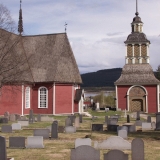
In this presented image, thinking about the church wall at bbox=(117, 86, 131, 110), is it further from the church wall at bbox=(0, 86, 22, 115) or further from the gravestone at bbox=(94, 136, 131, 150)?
the gravestone at bbox=(94, 136, 131, 150)

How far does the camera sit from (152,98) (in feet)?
166

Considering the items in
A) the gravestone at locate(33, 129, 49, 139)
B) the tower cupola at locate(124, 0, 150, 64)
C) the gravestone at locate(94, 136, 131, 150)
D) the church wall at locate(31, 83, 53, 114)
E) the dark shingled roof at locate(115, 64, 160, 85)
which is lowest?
the gravestone at locate(94, 136, 131, 150)

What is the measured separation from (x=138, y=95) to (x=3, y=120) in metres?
26.1

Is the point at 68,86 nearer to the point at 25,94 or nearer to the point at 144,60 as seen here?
the point at 25,94

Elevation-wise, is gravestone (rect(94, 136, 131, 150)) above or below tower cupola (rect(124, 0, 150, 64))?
below

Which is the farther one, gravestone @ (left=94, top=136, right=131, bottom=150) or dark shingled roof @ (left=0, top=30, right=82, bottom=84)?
dark shingled roof @ (left=0, top=30, right=82, bottom=84)

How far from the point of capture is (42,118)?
107 feet

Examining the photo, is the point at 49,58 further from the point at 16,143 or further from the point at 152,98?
the point at 16,143

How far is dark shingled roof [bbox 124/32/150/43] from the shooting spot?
54969 millimetres

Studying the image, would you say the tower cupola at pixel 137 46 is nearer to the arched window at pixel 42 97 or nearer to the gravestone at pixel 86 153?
the arched window at pixel 42 97

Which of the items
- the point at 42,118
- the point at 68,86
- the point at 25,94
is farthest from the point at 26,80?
the point at 42,118

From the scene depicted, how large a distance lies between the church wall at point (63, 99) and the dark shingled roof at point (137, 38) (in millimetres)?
16776

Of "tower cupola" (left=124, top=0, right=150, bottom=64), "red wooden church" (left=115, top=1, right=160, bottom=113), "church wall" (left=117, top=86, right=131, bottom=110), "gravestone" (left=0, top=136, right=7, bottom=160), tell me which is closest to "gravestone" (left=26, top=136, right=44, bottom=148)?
"gravestone" (left=0, top=136, right=7, bottom=160)

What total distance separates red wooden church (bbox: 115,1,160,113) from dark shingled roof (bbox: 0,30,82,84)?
1055 cm
